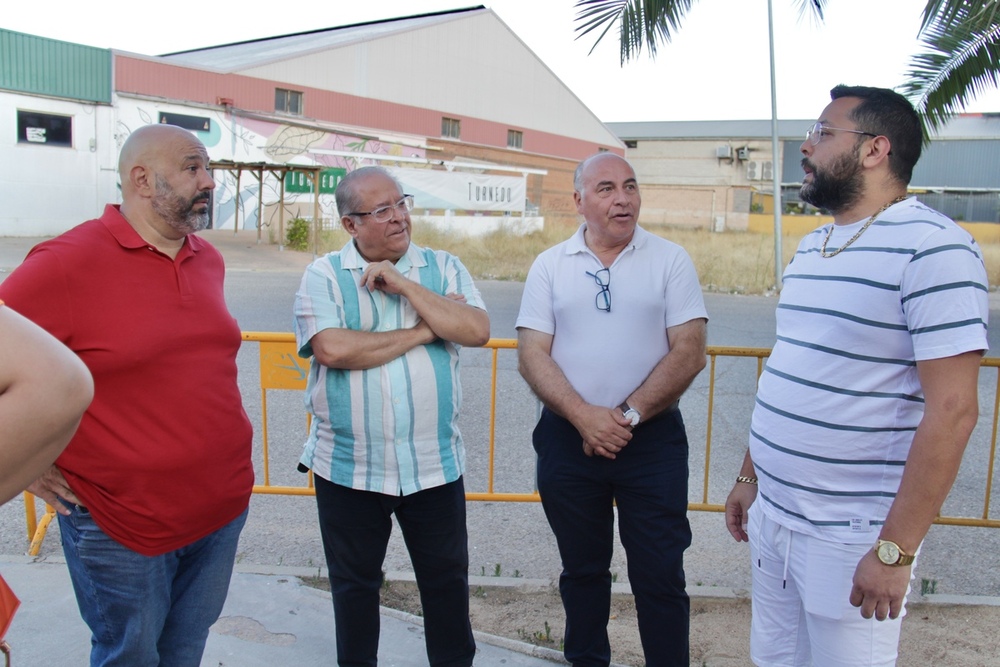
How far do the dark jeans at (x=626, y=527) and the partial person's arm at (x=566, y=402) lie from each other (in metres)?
0.12

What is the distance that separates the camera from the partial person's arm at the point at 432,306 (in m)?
2.87

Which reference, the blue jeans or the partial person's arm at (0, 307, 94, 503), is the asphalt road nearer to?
the blue jeans

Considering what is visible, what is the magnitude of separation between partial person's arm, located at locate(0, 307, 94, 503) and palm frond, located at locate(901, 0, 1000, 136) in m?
5.22

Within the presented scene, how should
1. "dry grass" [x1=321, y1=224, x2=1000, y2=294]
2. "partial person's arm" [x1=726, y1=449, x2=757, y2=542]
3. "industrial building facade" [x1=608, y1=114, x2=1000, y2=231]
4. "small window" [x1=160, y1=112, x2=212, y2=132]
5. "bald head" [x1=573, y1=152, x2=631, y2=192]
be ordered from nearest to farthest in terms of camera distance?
1. "partial person's arm" [x1=726, y1=449, x2=757, y2=542]
2. "bald head" [x1=573, y1=152, x2=631, y2=192]
3. "dry grass" [x1=321, y1=224, x2=1000, y2=294]
4. "small window" [x1=160, y1=112, x2=212, y2=132]
5. "industrial building facade" [x1=608, y1=114, x2=1000, y2=231]

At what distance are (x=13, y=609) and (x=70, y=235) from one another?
1.18 meters

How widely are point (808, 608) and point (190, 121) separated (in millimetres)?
28690

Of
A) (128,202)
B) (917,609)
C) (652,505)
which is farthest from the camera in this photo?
(917,609)

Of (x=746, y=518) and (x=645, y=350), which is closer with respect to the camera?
(x=746, y=518)

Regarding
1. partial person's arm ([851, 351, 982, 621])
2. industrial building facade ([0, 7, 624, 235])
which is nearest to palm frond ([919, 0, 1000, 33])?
partial person's arm ([851, 351, 982, 621])

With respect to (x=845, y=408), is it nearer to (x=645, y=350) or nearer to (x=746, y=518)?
(x=746, y=518)

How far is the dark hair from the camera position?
2.21 m

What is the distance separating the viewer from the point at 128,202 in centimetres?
242

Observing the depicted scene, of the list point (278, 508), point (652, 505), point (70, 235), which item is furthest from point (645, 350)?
point (278, 508)

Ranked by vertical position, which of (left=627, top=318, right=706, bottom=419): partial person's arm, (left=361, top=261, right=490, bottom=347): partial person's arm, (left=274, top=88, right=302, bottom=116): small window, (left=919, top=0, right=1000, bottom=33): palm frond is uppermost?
(left=274, top=88, right=302, bottom=116): small window
